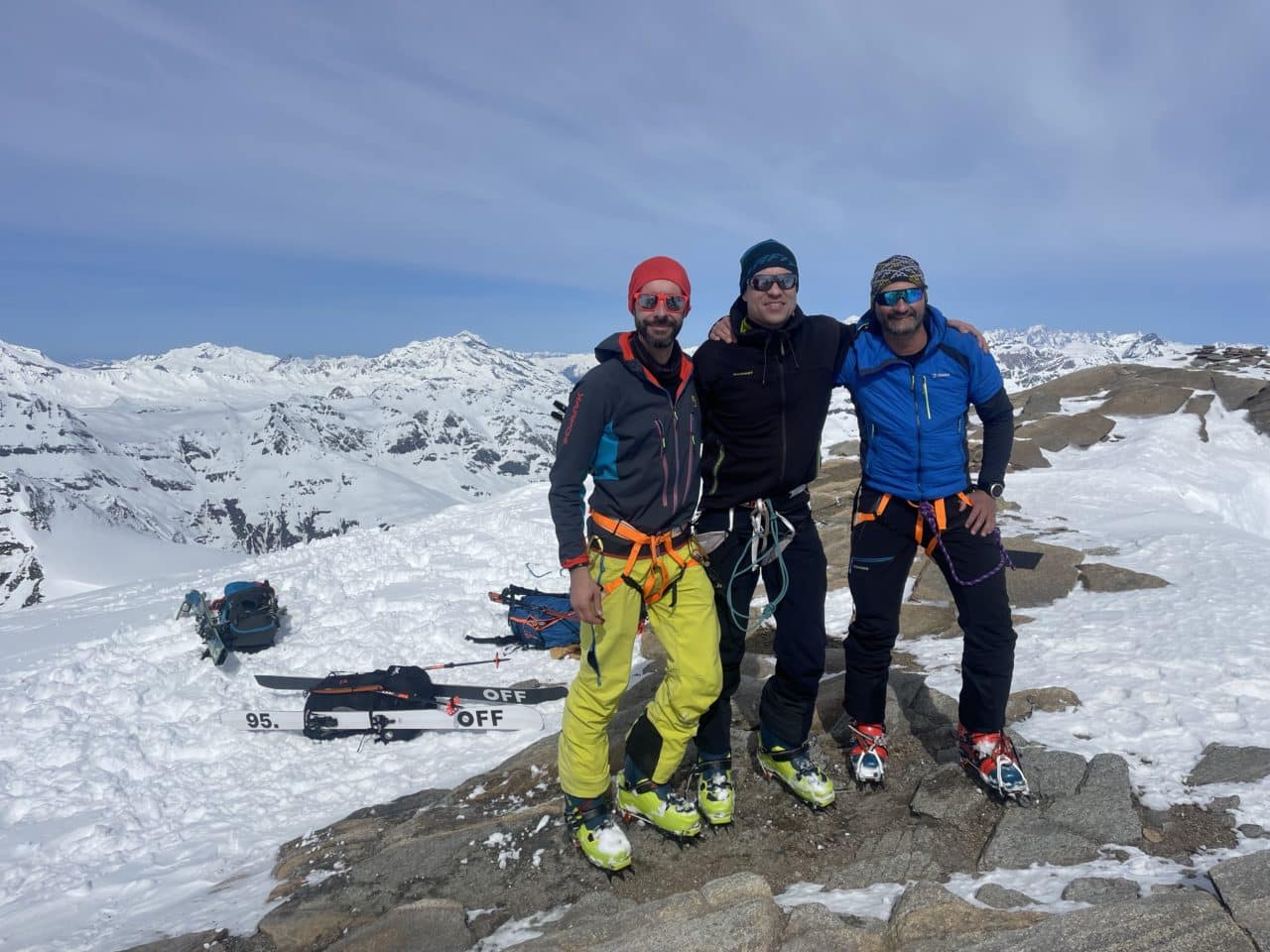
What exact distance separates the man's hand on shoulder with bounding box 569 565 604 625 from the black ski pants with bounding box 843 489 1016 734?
2.00 metres

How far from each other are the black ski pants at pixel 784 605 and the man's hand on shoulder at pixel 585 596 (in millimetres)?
1048

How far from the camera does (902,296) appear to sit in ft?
16.6

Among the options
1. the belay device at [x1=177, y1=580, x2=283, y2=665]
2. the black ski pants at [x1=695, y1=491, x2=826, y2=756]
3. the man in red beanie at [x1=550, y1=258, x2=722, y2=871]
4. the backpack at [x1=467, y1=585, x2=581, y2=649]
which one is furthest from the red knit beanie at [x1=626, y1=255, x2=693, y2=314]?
the belay device at [x1=177, y1=580, x2=283, y2=665]

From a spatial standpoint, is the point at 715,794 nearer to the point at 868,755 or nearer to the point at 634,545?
the point at 868,755

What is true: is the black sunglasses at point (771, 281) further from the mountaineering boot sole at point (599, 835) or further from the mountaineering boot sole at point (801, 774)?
the mountaineering boot sole at point (599, 835)

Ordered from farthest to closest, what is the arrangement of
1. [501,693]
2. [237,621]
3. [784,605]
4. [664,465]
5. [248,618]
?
[248,618] → [237,621] → [501,693] → [784,605] → [664,465]

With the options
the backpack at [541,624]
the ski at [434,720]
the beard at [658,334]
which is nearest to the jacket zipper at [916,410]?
the beard at [658,334]

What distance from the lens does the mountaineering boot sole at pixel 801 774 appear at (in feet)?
18.1

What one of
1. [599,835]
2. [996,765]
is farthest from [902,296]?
[599,835]

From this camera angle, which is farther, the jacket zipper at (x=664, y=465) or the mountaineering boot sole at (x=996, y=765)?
the mountaineering boot sole at (x=996, y=765)

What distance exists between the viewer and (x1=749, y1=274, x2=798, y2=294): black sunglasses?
4973 millimetres

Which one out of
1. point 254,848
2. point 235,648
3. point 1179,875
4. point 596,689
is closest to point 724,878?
point 596,689

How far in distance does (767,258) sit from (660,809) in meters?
4.19

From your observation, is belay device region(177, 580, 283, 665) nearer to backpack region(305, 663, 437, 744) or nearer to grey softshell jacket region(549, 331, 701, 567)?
backpack region(305, 663, 437, 744)
